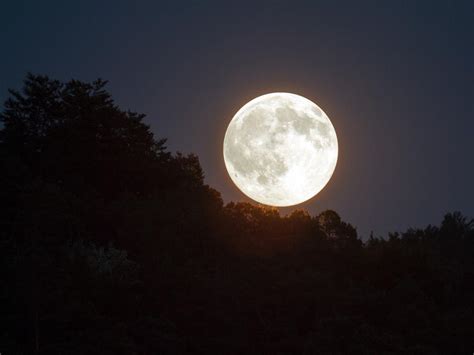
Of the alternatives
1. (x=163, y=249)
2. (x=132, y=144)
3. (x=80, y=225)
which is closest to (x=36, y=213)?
(x=80, y=225)

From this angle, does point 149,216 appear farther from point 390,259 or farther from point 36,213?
point 390,259

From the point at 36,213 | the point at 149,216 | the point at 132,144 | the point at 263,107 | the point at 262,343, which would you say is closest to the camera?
the point at 262,343

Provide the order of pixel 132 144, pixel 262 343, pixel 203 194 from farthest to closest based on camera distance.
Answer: pixel 132 144, pixel 203 194, pixel 262 343

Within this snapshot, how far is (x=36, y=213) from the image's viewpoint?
118ft

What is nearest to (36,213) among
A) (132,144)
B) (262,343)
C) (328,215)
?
(262,343)

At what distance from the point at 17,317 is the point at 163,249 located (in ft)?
48.4

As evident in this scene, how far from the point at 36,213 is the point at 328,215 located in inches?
→ 887

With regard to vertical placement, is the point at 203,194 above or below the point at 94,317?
above

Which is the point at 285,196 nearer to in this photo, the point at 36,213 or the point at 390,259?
the point at 390,259

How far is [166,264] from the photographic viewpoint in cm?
3447

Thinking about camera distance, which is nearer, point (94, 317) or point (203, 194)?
point (94, 317)

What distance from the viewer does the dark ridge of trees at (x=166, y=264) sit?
985 inches

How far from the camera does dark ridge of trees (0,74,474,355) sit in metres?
25.0

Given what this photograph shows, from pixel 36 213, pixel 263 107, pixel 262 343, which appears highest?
pixel 263 107
